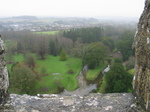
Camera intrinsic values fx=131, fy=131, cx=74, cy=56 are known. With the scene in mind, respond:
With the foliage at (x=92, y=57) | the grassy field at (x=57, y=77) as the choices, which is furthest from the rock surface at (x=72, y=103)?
the foliage at (x=92, y=57)

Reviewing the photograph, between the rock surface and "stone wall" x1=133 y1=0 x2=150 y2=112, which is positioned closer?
"stone wall" x1=133 y1=0 x2=150 y2=112

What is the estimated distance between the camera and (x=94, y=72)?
2928cm

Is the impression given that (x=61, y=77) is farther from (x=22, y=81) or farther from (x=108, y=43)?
(x=108, y=43)

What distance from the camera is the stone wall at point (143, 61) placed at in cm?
503

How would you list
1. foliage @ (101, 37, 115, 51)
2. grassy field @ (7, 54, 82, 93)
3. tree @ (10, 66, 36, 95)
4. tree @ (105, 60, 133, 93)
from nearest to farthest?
tree @ (105, 60, 133, 93) → tree @ (10, 66, 36, 95) → grassy field @ (7, 54, 82, 93) → foliage @ (101, 37, 115, 51)

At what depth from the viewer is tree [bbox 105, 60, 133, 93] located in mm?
16766

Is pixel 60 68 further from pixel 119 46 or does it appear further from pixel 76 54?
pixel 119 46

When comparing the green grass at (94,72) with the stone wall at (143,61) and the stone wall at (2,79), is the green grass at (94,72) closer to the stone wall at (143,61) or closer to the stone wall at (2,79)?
the stone wall at (143,61)

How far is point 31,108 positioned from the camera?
5391 mm

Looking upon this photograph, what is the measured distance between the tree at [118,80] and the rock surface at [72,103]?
11.2 m

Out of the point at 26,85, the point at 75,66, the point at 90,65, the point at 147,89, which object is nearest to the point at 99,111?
the point at 147,89

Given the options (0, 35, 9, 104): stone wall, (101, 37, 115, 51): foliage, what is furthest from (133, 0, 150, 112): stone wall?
(101, 37, 115, 51): foliage

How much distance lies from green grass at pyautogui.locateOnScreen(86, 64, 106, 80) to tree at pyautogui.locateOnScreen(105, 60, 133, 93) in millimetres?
8418

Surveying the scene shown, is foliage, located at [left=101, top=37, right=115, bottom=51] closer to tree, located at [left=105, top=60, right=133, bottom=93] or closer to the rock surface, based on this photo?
tree, located at [left=105, top=60, right=133, bottom=93]
